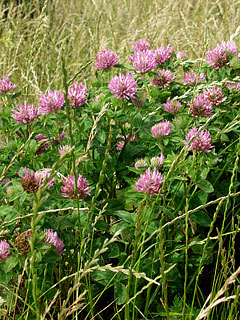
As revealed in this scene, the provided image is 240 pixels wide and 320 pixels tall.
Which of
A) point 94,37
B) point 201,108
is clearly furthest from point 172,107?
point 94,37

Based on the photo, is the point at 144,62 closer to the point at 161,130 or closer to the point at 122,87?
the point at 122,87

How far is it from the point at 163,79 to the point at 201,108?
0.87ft

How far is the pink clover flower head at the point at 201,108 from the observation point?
5.12 ft

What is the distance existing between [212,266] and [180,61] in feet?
3.08

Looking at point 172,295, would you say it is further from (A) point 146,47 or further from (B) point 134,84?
(A) point 146,47

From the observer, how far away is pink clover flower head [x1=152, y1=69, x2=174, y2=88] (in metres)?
1.73

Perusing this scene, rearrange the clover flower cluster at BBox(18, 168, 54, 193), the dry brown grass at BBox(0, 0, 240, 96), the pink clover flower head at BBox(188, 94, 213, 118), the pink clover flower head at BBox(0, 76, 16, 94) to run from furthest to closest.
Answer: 1. the dry brown grass at BBox(0, 0, 240, 96)
2. the pink clover flower head at BBox(0, 76, 16, 94)
3. the pink clover flower head at BBox(188, 94, 213, 118)
4. the clover flower cluster at BBox(18, 168, 54, 193)

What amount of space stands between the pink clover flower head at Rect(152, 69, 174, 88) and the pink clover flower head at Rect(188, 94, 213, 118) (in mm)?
215

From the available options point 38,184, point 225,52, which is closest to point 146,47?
point 225,52

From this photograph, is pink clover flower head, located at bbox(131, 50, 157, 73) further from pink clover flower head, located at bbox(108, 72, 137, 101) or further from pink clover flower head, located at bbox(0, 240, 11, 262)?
pink clover flower head, located at bbox(0, 240, 11, 262)

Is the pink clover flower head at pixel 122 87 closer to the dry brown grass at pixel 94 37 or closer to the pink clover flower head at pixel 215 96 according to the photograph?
the pink clover flower head at pixel 215 96

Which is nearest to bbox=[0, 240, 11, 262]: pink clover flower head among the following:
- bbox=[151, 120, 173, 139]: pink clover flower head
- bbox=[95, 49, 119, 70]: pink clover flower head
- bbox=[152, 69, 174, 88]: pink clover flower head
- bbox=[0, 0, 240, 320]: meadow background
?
bbox=[0, 0, 240, 320]: meadow background

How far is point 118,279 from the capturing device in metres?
1.30

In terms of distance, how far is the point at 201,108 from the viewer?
157 centimetres
